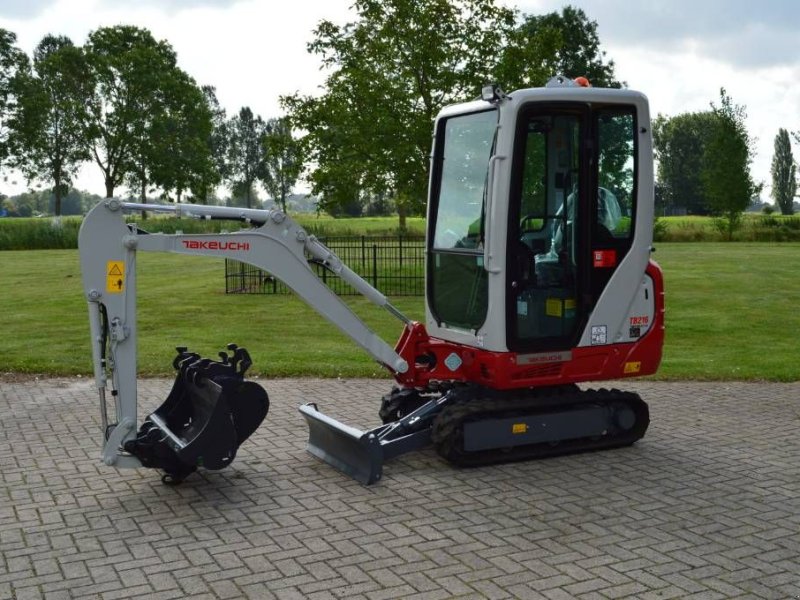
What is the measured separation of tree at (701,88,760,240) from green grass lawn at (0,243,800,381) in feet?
70.7

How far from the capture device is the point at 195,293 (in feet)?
72.7

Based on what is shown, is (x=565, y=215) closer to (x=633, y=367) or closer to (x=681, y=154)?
(x=633, y=367)

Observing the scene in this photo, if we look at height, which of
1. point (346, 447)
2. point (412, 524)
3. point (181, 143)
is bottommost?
point (412, 524)

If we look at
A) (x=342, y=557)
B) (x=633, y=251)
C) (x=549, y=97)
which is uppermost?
(x=549, y=97)

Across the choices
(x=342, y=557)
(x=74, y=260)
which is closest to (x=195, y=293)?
(x=74, y=260)

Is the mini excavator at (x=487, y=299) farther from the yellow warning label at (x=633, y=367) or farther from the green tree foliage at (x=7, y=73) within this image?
the green tree foliage at (x=7, y=73)

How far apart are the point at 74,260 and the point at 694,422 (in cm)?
2879

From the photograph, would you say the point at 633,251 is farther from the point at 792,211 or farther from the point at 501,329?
the point at 792,211

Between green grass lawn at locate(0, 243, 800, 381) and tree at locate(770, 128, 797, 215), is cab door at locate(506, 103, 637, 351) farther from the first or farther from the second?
tree at locate(770, 128, 797, 215)

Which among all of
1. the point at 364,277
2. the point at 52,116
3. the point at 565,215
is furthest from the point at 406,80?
the point at 52,116

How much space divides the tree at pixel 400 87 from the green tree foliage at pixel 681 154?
233 feet

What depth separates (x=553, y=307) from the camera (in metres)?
8.02

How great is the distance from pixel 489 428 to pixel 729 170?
4637cm

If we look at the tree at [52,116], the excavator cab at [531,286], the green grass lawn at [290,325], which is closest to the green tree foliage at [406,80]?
the green grass lawn at [290,325]
